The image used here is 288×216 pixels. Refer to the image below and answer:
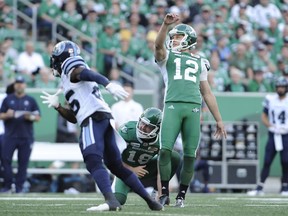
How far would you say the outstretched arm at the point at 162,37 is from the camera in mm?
8469

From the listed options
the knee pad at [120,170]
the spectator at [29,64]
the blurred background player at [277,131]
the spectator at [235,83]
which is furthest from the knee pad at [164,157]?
the spectator at [235,83]

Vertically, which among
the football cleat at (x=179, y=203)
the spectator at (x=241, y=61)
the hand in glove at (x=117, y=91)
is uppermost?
the spectator at (x=241, y=61)

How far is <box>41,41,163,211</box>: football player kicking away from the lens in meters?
8.07

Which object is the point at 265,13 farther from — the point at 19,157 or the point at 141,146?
the point at 141,146

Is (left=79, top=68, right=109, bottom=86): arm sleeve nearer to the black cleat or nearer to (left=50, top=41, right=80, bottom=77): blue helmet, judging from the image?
(left=50, top=41, right=80, bottom=77): blue helmet

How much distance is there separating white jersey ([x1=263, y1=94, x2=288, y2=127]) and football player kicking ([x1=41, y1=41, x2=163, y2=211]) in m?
6.98

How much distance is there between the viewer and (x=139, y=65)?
17.2 m

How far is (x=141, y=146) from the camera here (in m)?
9.33

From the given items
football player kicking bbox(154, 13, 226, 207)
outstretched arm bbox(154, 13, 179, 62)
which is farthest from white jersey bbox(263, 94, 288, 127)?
outstretched arm bbox(154, 13, 179, 62)

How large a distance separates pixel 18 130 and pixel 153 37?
4695 mm

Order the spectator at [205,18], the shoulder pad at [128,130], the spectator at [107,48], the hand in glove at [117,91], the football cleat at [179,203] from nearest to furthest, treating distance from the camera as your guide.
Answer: the hand in glove at [117,91], the football cleat at [179,203], the shoulder pad at [128,130], the spectator at [107,48], the spectator at [205,18]

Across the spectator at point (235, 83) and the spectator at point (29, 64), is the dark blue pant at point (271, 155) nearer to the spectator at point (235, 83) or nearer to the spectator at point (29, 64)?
the spectator at point (235, 83)

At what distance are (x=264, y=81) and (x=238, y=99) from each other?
827 mm

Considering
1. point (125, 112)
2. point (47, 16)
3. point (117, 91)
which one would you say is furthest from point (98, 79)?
point (47, 16)
